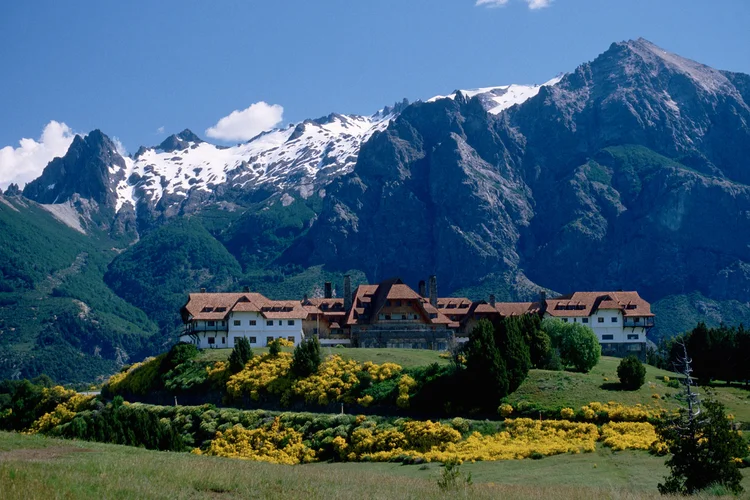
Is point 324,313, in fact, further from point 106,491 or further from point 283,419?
point 106,491

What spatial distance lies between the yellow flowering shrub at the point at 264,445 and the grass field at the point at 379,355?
16.4m

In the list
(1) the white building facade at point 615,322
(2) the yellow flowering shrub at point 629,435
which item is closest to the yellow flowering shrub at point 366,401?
(2) the yellow flowering shrub at point 629,435

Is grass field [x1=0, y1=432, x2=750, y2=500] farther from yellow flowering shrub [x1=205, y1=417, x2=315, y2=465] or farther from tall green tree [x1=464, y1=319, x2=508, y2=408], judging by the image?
tall green tree [x1=464, y1=319, x2=508, y2=408]

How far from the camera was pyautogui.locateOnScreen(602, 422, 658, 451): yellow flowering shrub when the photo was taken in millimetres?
55969

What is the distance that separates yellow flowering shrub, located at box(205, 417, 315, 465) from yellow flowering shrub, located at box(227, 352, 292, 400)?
26.0ft

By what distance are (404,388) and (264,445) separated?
1295 centimetres

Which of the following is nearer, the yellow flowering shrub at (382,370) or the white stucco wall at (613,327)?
the yellow flowering shrub at (382,370)

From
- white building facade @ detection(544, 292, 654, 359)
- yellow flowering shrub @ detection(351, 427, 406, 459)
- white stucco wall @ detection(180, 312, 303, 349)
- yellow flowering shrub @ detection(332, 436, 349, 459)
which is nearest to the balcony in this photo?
white building facade @ detection(544, 292, 654, 359)

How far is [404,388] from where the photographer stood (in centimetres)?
7325

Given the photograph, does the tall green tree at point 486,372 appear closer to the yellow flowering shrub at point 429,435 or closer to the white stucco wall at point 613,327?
the yellow flowering shrub at point 429,435

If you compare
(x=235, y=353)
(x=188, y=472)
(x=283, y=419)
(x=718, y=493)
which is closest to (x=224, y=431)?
(x=283, y=419)

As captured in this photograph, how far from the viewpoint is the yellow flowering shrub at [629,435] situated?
55969mm

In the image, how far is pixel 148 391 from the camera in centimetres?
8756

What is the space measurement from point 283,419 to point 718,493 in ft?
138
